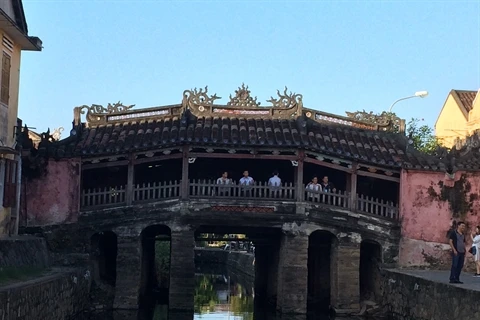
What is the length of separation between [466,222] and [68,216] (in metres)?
11.4

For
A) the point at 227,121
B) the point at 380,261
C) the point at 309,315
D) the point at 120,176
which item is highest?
the point at 227,121

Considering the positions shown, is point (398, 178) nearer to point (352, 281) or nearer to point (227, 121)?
point (352, 281)

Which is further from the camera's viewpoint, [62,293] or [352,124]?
[352,124]

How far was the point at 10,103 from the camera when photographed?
19.6 m

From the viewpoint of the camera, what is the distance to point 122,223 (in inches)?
836

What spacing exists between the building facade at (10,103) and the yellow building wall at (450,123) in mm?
26295

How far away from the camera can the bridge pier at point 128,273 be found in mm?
20781

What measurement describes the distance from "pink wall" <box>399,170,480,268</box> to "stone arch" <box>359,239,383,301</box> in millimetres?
754

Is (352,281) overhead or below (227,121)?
below

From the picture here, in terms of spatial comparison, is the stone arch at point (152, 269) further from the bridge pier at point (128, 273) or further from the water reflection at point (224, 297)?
the water reflection at point (224, 297)

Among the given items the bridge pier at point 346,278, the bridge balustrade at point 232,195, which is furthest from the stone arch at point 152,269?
the bridge pier at point 346,278

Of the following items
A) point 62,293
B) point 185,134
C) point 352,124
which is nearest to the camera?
point 62,293

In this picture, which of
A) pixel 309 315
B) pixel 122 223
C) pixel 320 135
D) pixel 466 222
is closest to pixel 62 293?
pixel 122 223

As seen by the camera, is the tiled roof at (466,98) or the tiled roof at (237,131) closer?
the tiled roof at (237,131)
